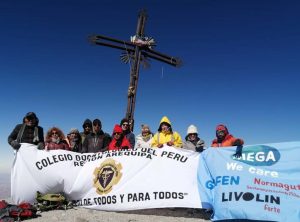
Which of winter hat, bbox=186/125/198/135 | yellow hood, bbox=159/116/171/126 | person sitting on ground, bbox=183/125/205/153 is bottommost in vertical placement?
person sitting on ground, bbox=183/125/205/153

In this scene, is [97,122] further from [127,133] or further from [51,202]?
[51,202]

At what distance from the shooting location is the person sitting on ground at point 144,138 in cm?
952

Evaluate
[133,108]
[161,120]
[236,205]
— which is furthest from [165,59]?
[236,205]

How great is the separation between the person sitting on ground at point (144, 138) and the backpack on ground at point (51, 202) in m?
2.57

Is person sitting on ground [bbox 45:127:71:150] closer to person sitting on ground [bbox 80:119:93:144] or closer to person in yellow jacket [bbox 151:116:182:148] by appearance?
person sitting on ground [bbox 80:119:93:144]

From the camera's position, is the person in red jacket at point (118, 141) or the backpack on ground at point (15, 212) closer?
the backpack on ground at point (15, 212)

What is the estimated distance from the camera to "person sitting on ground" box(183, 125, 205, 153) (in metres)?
9.01

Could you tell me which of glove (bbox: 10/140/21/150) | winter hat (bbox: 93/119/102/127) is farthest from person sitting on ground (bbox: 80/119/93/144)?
glove (bbox: 10/140/21/150)

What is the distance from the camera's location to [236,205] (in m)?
6.82

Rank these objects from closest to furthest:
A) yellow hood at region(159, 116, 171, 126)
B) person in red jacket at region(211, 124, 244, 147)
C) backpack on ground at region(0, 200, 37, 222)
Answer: backpack on ground at region(0, 200, 37, 222) < person in red jacket at region(211, 124, 244, 147) < yellow hood at region(159, 116, 171, 126)

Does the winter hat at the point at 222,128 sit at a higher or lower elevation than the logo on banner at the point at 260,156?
higher

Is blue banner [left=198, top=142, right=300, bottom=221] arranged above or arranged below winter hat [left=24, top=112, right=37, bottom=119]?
below

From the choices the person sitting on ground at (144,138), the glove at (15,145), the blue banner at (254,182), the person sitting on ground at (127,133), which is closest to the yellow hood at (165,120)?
the person sitting on ground at (144,138)

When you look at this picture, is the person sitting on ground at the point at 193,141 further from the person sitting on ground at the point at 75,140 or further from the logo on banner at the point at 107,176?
the person sitting on ground at the point at 75,140
